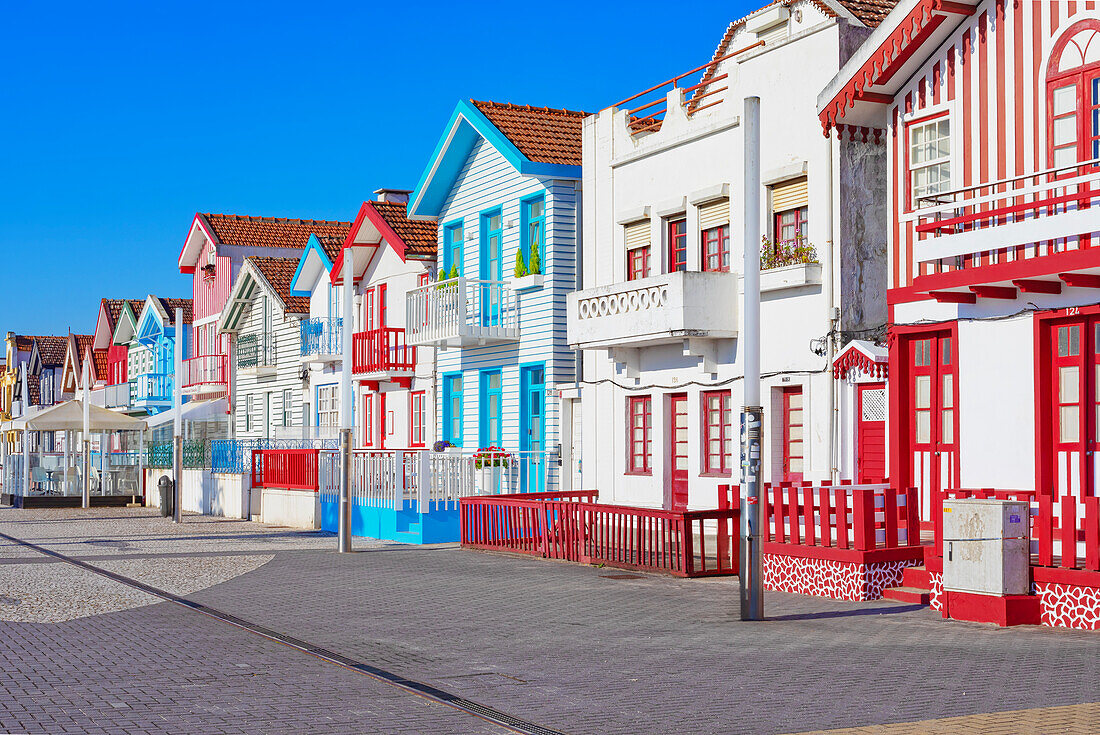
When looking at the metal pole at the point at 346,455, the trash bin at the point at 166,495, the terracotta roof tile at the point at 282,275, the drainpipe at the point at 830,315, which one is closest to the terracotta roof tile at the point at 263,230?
the terracotta roof tile at the point at 282,275

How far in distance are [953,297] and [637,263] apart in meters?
8.47

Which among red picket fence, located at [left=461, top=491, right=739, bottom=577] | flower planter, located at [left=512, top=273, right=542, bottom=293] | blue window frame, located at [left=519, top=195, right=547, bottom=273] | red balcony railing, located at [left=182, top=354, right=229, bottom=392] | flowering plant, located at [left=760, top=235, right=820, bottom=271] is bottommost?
red picket fence, located at [left=461, top=491, right=739, bottom=577]

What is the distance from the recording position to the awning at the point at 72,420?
40.5 metres

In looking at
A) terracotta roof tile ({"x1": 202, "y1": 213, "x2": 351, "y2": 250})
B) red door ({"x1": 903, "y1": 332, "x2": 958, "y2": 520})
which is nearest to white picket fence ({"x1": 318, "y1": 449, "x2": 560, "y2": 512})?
red door ({"x1": 903, "y1": 332, "x2": 958, "y2": 520})

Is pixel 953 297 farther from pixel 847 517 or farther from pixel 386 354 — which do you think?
pixel 386 354

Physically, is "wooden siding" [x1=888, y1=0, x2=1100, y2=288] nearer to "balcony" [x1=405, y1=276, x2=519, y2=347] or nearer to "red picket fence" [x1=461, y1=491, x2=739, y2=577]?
"red picket fence" [x1=461, y1=491, x2=739, y2=577]

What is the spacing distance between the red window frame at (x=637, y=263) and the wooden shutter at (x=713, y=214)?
176 cm

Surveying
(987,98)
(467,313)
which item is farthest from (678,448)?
(987,98)

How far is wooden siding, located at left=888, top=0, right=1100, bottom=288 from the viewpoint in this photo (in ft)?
51.1

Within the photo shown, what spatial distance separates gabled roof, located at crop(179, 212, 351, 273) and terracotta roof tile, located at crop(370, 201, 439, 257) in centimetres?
→ 1477

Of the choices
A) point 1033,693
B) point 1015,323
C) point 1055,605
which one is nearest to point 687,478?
point 1015,323

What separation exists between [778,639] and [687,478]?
1104cm

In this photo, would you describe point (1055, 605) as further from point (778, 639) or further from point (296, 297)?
point (296, 297)

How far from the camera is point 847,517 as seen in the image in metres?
14.3
